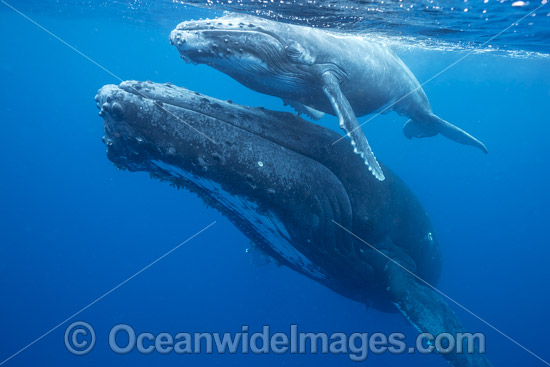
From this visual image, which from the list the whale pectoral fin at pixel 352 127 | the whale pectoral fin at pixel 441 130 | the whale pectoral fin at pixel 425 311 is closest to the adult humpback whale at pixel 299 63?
the whale pectoral fin at pixel 352 127

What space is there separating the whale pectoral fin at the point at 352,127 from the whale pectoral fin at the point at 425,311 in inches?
90.8

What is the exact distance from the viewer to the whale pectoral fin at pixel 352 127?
4230 mm

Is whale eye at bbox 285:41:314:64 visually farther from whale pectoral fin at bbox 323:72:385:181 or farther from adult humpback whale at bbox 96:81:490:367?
adult humpback whale at bbox 96:81:490:367

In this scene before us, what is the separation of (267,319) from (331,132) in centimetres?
2390

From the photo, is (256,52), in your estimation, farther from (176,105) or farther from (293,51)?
(176,105)

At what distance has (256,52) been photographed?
4.30 m

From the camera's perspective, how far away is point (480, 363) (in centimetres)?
570

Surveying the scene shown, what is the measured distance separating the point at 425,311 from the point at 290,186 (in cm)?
325

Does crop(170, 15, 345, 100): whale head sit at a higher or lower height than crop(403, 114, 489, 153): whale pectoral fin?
higher

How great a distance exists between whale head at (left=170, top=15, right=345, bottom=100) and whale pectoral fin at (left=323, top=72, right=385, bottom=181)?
441mm

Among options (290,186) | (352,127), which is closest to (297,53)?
(352,127)

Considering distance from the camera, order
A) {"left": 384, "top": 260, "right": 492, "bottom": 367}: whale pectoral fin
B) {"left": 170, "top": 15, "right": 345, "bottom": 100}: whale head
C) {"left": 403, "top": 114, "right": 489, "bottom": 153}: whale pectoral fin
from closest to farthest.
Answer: {"left": 170, "top": 15, "right": 345, "bottom": 100}: whale head < {"left": 384, "top": 260, "right": 492, "bottom": 367}: whale pectoral fin < {"left": 403, "top": 114, "right": 489, "bottom": 153}: whale pectoral fin

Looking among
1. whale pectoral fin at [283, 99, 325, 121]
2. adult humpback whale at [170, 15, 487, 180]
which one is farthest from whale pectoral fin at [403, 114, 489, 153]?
whale pectoral fin at [283, 99, 325, 121]

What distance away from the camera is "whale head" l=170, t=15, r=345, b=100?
4.11 m
